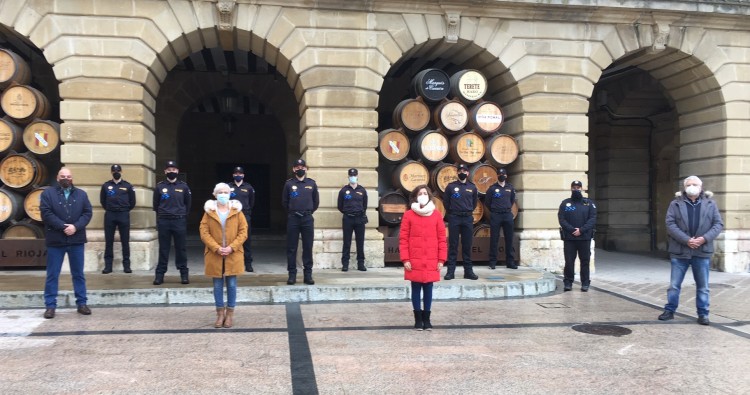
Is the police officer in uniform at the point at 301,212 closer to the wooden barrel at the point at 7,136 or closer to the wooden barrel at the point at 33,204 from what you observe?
the wooden barrel at the point at 33,204

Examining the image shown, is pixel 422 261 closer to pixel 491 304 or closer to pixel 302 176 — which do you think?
pixel 491 304

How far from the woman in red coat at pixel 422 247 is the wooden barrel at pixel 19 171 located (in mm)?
7512

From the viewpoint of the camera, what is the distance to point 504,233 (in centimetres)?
1123

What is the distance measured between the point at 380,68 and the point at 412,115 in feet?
3.83

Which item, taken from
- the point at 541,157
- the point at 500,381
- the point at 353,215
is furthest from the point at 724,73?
the point at 500,381

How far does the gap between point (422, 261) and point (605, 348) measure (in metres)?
2.09

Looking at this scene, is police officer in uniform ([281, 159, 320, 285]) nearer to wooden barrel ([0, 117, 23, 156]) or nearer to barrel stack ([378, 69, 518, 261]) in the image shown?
barrel stack ([378, 69, 518, 261])

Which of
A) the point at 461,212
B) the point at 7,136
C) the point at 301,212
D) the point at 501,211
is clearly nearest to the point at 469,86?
the point at 501,211

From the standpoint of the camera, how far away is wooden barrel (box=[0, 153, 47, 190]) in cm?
1024

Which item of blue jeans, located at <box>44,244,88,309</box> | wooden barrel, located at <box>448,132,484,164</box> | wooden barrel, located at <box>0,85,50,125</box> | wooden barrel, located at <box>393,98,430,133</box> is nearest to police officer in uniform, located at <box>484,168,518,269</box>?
wooden barrel, located at <box>448,132,484,164</box>

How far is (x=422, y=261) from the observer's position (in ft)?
21.1

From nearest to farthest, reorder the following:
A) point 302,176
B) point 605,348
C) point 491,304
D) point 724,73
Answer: point 605,348, point 491,304, point 302,176, point 724,73

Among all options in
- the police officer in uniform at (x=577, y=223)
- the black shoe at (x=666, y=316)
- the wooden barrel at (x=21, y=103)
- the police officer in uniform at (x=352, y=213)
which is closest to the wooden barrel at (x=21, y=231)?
the wooden barrel at (x=21, y=103)

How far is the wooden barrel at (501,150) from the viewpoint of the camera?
11695 mm
